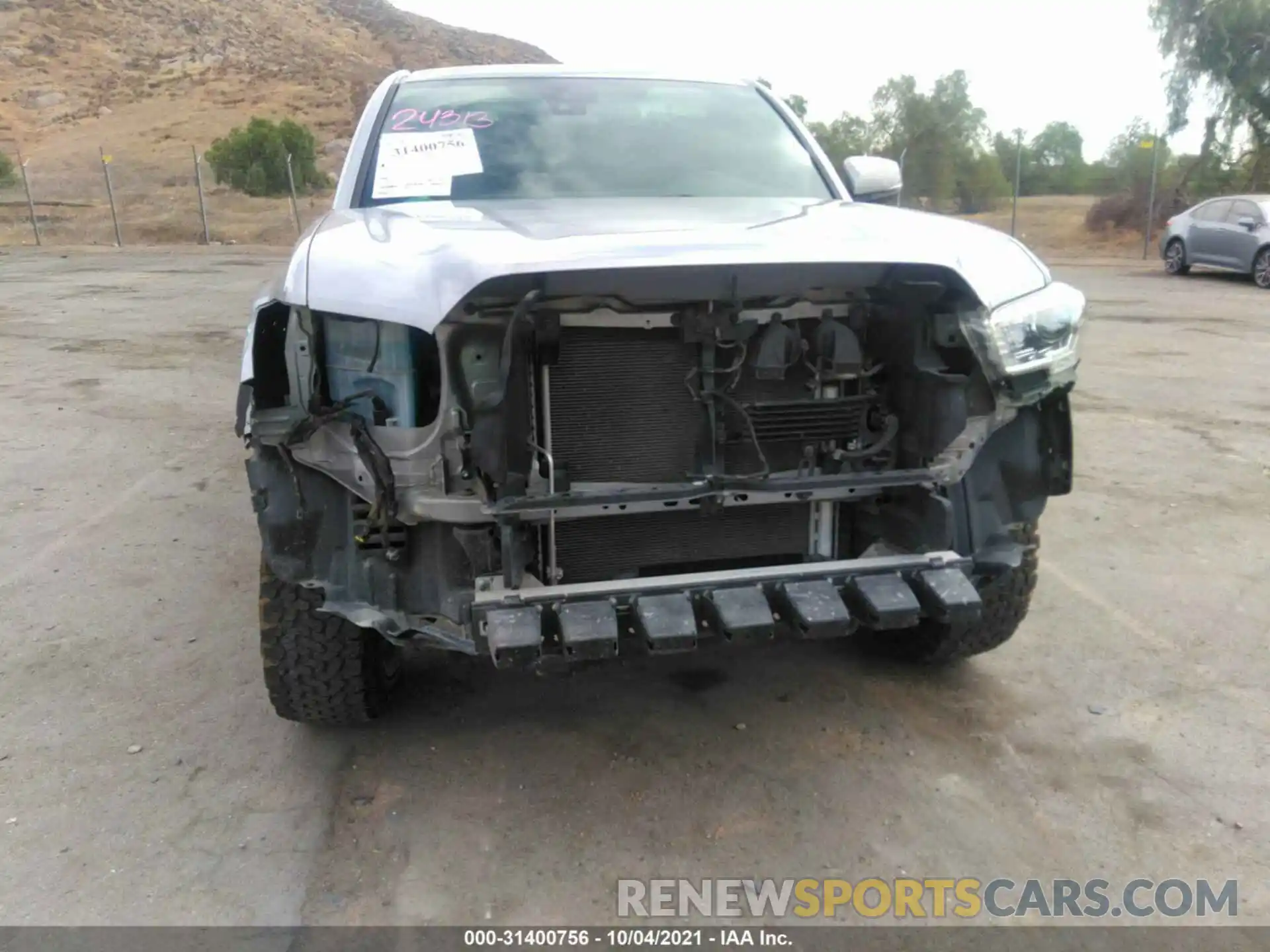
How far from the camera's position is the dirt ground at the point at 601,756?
2361mm

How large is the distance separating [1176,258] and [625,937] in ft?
54.9

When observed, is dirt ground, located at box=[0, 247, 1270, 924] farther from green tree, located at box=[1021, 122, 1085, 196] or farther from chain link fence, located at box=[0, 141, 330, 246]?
green tree, located at box=[1021, 122, 1085, 196]

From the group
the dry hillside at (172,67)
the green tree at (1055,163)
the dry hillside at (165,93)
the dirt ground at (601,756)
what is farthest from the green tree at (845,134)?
the dirt ground at (601,756)

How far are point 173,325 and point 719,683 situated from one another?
365 inches

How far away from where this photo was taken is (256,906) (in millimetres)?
2266

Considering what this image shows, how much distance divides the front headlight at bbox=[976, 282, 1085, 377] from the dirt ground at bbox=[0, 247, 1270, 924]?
44.5 inches

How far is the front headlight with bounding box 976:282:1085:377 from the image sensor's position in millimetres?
2428

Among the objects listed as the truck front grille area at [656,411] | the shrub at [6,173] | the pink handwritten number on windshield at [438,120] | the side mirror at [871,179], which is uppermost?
the shrub at [6,173]

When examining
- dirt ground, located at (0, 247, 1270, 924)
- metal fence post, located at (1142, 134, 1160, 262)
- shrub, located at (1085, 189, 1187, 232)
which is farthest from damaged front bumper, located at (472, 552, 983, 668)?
shrub, located at (1085, 189, 1187, 232)

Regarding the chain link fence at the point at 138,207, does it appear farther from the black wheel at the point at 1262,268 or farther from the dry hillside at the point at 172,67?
the black wheel at the point at 1262,268

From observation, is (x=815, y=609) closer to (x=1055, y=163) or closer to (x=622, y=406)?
(x=622, y=406)

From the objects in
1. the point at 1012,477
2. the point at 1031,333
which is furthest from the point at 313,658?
the point at 1031,333

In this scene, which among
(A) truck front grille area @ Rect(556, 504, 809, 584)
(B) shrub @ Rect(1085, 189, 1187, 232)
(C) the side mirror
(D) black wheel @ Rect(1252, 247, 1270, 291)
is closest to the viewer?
(A) truck front grille area @ Rect(556, 504, 809, 584)

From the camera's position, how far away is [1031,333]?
2482mm
